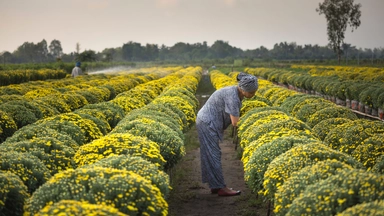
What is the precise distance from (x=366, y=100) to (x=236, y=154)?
26.6ft

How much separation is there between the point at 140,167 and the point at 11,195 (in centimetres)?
157

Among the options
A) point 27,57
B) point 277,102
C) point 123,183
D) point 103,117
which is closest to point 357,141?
point 123,183

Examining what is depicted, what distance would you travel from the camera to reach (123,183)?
465 cm

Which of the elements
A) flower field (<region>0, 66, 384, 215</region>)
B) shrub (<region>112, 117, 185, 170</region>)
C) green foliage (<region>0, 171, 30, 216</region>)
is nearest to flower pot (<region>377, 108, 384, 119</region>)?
flower field (<region>0, 66, 384, 215</region>)

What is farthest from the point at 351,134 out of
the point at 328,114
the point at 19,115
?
the point at 19,115

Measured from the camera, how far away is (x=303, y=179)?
518 centimetres

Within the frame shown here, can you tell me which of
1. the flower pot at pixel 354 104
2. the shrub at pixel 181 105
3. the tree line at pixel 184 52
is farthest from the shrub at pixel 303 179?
the tree line at pixel 184 52

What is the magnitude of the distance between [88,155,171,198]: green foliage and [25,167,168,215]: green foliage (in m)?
0.59

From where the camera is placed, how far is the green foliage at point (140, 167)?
5434 millimetres

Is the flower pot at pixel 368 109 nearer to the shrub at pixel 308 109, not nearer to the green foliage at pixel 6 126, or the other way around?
the shrub at pixel 308 109

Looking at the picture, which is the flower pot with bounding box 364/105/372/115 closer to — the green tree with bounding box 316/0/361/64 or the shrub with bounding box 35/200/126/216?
the shrub with bounding box 35/200/126/216

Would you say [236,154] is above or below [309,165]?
below

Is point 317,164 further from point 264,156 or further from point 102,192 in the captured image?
point 102,192

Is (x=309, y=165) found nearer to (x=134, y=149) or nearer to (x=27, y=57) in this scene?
(x=134, y=149)
